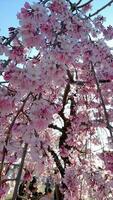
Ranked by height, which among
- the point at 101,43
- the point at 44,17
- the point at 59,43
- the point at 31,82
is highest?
the point at 101,43

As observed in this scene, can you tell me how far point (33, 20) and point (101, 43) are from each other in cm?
116

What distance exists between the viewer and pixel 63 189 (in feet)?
22.4

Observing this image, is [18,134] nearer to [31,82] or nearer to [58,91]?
[31,82]

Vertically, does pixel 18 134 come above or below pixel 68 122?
below

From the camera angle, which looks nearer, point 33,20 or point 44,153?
point 33,20

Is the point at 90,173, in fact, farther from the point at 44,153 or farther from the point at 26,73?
the point at 26,73

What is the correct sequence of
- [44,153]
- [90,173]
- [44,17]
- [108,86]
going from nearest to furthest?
[44,17] → [44,153] → [90,173] → [108,86]

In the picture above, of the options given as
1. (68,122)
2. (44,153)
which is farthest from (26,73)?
(68,122)

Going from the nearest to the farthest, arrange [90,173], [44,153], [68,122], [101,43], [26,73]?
[26,73], [44,153], [101,43], [90,173], [68,122]

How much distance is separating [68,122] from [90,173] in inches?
103

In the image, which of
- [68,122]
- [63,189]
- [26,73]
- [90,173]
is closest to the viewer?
[26,73]

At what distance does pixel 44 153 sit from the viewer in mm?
3855

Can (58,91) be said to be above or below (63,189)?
above

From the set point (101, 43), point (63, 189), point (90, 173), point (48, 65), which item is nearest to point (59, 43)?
point (48, 65)
